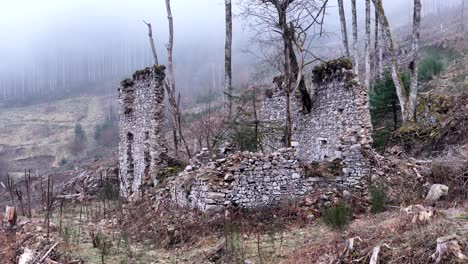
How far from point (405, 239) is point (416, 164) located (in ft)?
21.1

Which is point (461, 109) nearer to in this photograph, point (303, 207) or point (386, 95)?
point (386, 95)

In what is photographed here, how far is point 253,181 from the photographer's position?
10953 mm

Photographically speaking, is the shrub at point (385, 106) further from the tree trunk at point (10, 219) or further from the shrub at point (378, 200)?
the tree trunk at point (10, 219)

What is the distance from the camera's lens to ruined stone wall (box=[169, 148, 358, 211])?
10.8 meters

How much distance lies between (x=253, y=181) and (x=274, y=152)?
1.00m

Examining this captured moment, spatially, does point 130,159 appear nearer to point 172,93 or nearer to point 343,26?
point 172,93

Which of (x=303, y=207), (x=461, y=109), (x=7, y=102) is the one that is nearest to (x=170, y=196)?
(x=303, y=207)

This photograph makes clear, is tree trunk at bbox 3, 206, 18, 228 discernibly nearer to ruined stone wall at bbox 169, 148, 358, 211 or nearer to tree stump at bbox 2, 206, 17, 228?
tree stump at bbox 2, 206, 17, 228

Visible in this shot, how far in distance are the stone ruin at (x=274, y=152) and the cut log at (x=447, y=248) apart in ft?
19.4

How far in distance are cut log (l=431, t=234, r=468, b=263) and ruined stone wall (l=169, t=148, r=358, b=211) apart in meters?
5.89

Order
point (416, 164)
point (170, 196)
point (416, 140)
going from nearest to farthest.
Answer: point (416, 164)
point (170, 196)
point (416, 140)

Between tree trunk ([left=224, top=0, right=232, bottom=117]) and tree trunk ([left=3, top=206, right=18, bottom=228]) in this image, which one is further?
tree trunk ([left=224, top=0, right=232, bottom=117])

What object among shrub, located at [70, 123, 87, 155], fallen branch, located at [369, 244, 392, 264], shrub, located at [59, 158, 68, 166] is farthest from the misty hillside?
shrub, located at [70, 123, 87, 155]

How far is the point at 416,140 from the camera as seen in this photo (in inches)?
588
